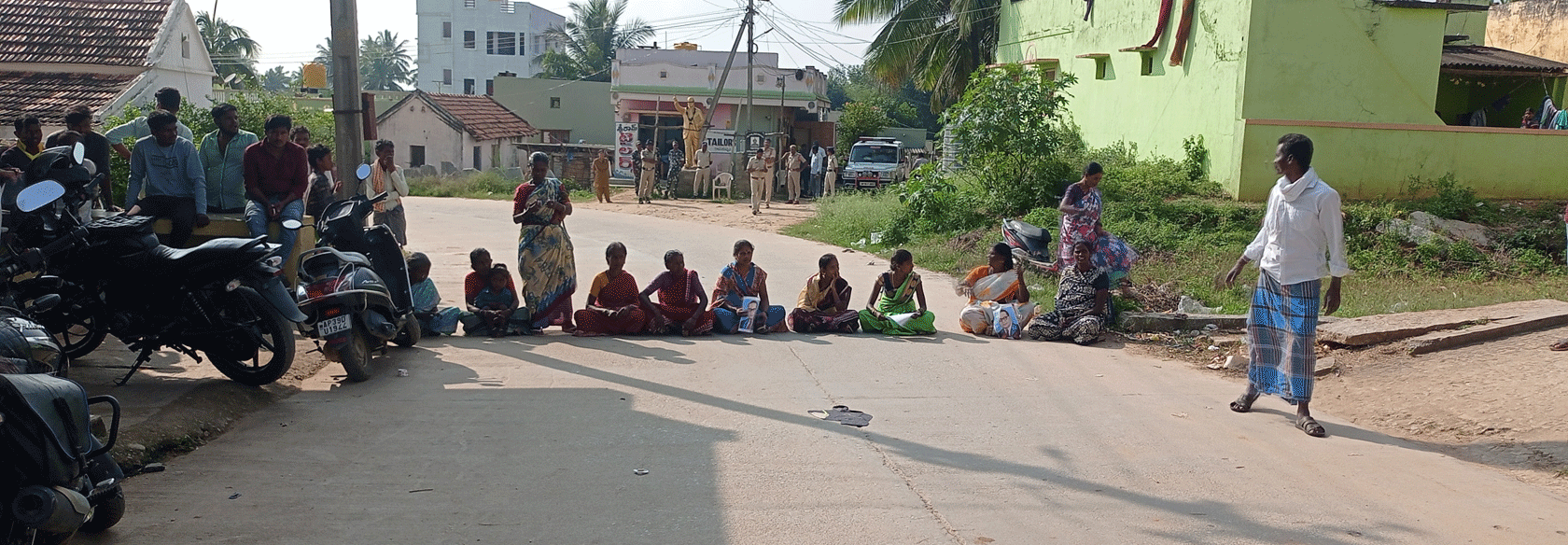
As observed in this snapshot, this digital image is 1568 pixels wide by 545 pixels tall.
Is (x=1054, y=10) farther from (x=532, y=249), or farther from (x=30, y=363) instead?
(x=30, y=363)

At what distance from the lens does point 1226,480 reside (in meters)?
5.14

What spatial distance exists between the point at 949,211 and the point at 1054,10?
8656 millimetres

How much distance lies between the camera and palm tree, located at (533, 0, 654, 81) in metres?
58.2

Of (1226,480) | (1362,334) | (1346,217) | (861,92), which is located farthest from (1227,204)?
(861,92)

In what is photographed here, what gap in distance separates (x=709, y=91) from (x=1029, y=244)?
2914 centimetres

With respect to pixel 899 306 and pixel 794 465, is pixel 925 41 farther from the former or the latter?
pixel 794 465

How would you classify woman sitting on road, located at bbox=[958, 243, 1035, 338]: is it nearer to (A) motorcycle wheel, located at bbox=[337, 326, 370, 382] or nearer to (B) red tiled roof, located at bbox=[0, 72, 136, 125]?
(A) motorcycle wheel, located at bbox=[337, 326, 370, 382]

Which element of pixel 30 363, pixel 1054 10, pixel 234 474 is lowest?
pixel 234 474

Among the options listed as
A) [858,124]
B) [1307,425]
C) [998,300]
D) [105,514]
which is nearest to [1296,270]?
[1307,425]

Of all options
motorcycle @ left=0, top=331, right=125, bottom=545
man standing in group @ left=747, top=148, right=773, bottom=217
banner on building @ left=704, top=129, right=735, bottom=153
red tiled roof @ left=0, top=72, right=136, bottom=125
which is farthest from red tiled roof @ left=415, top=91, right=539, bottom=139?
motorcycle @ left=0, top=331, right=125, bottom=545

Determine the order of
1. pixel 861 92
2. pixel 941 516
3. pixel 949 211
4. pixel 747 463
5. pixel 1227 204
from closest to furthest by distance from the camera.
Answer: pixel 941 516 < pixel 747 463 < pixel 1227 204 < pixel 949 211 < pixel 861 92

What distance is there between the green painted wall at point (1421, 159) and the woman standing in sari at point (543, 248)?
10924 millimetres

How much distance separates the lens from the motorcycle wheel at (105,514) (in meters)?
4.00

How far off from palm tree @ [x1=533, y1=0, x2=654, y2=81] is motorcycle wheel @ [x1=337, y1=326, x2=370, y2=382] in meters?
52.2
